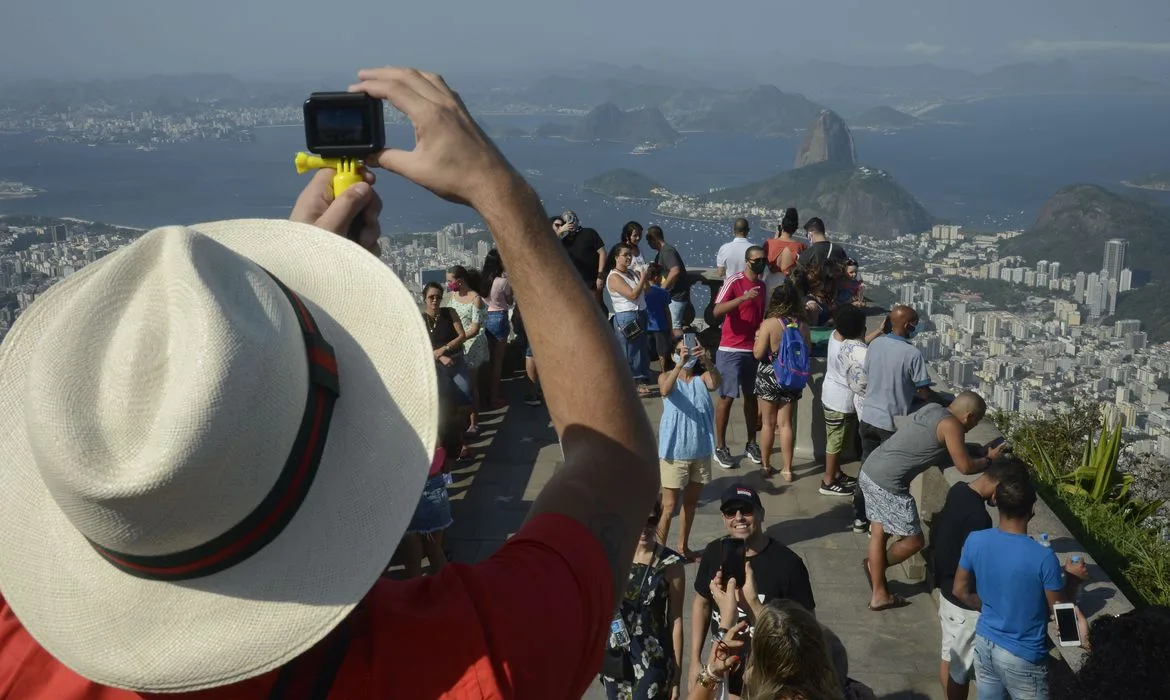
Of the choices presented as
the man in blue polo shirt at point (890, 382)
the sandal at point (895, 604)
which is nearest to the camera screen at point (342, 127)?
the sandal at point (895, 604)

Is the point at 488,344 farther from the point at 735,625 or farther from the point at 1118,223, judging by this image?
the point at 1118,223

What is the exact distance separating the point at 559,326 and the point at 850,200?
4904 centimetres

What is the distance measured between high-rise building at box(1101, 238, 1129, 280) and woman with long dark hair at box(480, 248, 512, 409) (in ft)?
108

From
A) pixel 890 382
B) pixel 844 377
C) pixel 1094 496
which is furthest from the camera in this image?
pixel 1094 496

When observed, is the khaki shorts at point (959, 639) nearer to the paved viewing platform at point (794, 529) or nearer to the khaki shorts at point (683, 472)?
the paved viewing platform at point (794, 529)

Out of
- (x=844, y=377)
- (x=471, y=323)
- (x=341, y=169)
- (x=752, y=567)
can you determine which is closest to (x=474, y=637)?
(x=341, y=169)

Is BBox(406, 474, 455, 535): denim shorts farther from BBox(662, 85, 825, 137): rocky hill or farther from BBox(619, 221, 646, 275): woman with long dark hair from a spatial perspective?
BBox(662, 85, 825, 137): rocky hill

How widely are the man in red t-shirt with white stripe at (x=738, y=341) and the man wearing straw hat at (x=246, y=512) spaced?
7929 millimetres

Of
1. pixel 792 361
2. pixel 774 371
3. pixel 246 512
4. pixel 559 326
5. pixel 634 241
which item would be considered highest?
pixel 559 326

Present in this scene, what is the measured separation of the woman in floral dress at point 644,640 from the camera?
16.7ft

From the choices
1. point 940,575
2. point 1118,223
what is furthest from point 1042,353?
point 940,575

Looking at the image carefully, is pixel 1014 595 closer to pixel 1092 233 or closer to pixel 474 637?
pixel 474 637

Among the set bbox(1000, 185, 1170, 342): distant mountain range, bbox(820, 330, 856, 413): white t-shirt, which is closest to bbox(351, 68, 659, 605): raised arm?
bbox(820, 330, 856, 413): white t-shirt

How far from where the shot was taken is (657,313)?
11.2 metres
